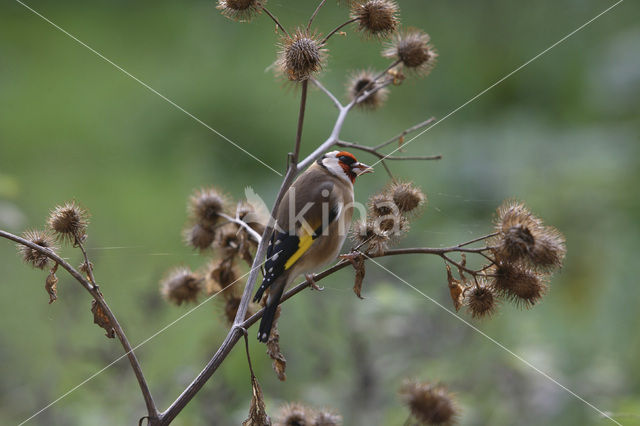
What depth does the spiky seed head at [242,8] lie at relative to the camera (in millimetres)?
1340

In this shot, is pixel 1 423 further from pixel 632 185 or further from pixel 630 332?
pixel 632 185

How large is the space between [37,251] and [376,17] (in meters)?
0.84

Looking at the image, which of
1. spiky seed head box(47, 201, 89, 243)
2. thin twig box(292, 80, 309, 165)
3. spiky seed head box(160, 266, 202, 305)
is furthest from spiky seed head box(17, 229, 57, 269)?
thin twig box(292, 80, 309, 165)

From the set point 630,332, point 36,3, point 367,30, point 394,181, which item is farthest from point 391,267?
point 36,3

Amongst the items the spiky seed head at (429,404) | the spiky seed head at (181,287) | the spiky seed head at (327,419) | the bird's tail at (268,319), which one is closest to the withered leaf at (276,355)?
the bird's tail at (268,319)

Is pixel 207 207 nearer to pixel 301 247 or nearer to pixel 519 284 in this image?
pixel 301 247

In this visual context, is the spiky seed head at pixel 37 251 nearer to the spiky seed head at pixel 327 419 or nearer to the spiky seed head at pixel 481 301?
the spiky seed head at pixel 327 419

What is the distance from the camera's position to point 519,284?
4.03ft

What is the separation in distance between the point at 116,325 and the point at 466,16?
178 inches

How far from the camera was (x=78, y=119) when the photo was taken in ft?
14.9

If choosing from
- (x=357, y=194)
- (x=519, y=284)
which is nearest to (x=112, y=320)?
(x=519, y=284)

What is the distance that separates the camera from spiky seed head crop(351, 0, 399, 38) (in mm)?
1394

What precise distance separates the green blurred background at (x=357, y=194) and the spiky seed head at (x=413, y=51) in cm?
30

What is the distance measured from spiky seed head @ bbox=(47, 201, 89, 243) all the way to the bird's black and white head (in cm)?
87
